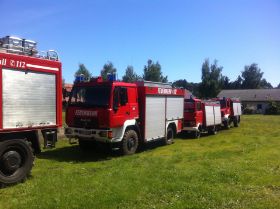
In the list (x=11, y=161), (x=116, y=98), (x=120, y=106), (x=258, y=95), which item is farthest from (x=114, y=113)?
(x=258, y=95)

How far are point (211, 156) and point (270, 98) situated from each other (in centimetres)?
6524

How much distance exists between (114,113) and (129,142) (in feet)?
5.44

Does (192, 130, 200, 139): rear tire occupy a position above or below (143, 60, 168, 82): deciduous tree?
below

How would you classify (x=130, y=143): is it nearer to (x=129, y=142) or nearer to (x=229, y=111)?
(x=129, y=142)

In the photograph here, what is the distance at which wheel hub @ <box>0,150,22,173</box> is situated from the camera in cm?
878

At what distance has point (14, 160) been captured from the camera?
29.4 ft

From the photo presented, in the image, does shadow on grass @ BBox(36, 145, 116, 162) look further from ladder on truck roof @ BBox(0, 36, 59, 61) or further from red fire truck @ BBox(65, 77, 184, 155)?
ladder on truck roof @ BBox(0, 36, 59, 61)

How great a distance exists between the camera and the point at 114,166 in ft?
36.6

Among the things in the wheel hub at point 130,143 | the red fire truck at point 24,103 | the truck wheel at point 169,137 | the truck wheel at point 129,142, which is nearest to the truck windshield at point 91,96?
the truck wheel at point 129,142

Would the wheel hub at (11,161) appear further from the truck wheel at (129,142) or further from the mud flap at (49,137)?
the truck wheel at (129,142)

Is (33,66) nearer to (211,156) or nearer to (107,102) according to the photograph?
(107,102)

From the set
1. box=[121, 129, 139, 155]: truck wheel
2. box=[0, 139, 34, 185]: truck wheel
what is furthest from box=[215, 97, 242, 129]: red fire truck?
box=[0, 139, 34, 185]: truck wheel

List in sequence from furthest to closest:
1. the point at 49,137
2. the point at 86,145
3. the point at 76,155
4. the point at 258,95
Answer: the point at 258,95, the point at 86,145, the point at 76,155, the point at 49,137

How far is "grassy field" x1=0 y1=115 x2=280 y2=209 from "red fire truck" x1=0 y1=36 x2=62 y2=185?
0.66 meters
